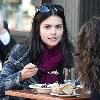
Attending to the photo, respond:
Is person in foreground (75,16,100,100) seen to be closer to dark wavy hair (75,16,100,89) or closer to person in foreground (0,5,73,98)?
dark wavy hair (75,16,100,89)

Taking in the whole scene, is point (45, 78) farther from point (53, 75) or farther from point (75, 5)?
point (75, 5)

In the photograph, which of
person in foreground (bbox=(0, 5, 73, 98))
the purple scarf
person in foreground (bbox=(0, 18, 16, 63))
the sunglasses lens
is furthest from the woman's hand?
person in foreground (bbox=(0, 18, 16, 63))

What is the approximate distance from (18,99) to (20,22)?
18.3ft

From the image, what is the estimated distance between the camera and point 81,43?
3.89 metres

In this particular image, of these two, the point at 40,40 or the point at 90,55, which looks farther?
the point at 40,40

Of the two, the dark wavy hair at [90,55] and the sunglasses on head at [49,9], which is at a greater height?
the sunglasses on head at [49,9]

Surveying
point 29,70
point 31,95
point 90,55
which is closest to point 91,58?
point 90,55

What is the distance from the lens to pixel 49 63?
4637mm

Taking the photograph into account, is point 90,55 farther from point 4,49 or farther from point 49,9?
point 4,49

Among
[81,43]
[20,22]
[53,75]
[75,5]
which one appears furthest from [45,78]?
[20,22]

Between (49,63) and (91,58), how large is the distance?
0.89 m

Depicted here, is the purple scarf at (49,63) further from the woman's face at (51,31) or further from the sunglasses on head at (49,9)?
the sunglasses on head at (49,9)

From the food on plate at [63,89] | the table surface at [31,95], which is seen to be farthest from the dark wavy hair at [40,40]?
the food on plate at [63,89]

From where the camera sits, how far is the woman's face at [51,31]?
15.1 ft
